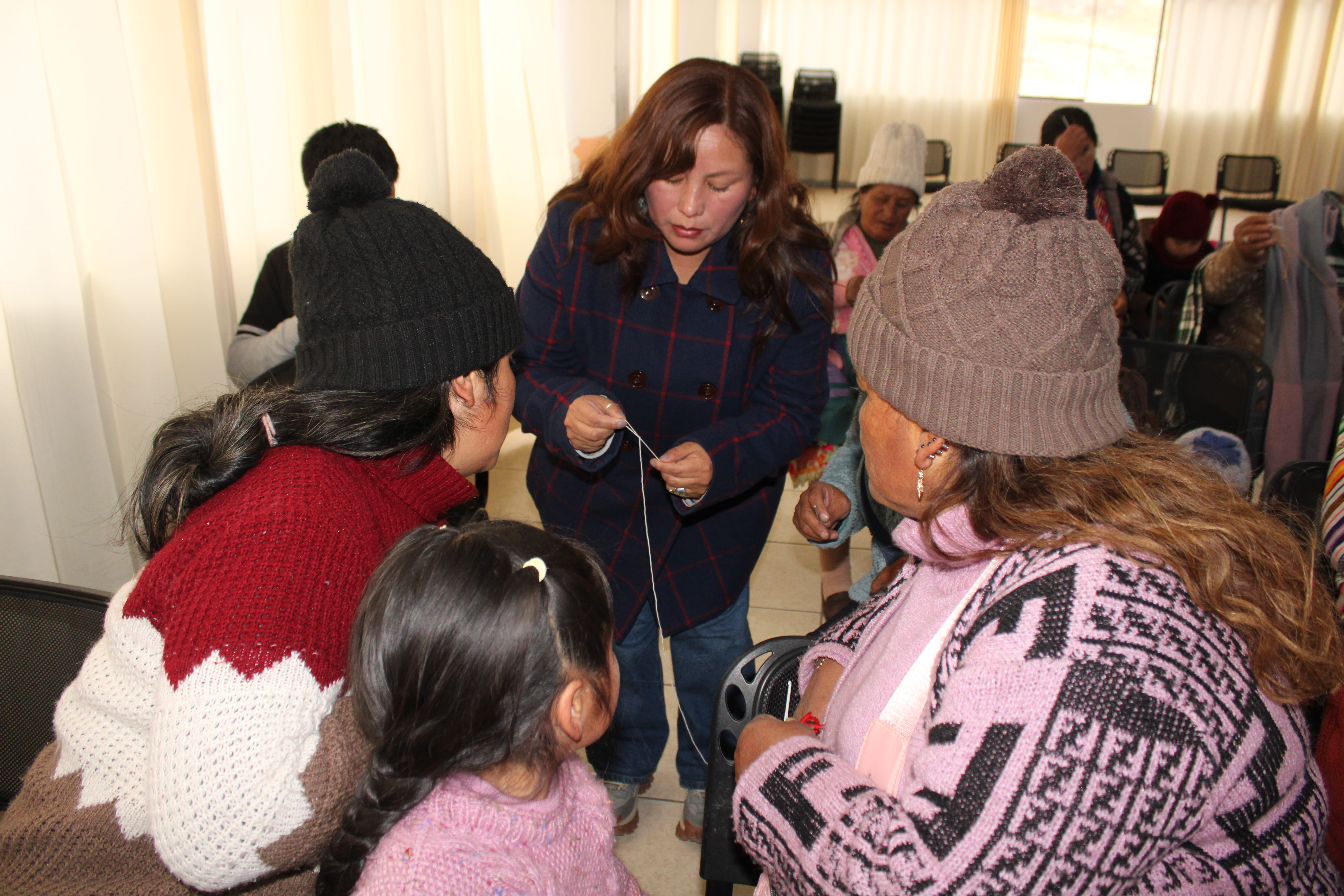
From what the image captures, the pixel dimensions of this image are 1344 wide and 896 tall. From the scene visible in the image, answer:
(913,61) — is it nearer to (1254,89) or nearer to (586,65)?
(1254,89)

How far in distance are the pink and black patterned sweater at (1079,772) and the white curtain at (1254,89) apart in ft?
40.9

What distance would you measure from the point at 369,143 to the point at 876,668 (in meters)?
2.15

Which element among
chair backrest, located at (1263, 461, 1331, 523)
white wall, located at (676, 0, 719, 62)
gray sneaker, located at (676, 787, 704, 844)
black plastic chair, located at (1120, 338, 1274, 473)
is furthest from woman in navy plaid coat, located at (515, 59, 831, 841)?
white wall, located at (676, 0, 719, 62)

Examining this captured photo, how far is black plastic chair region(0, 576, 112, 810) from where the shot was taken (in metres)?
1.30

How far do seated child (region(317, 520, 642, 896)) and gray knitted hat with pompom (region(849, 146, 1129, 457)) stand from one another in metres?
0.47

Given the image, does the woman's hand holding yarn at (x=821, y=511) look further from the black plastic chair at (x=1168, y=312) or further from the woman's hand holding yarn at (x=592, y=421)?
the black plastic chair at (x=1168, y=312)

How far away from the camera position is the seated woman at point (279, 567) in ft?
2.67

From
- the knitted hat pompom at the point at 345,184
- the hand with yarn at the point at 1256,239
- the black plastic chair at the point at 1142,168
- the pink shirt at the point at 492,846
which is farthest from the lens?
the black plastic chair at the point at 1142,168

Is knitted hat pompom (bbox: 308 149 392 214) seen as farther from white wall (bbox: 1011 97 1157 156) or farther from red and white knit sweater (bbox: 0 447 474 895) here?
white wall (bbox: 1011 97 1157 156)

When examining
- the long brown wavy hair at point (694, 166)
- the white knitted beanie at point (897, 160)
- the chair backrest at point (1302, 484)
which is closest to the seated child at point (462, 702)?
the long brown wavy hair at point (694, 166)

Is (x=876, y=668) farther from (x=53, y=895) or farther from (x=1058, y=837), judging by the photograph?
(x=53, y=895)

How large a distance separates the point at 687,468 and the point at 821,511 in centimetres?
31

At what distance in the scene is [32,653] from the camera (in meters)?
1.31

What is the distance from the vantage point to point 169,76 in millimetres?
2268
